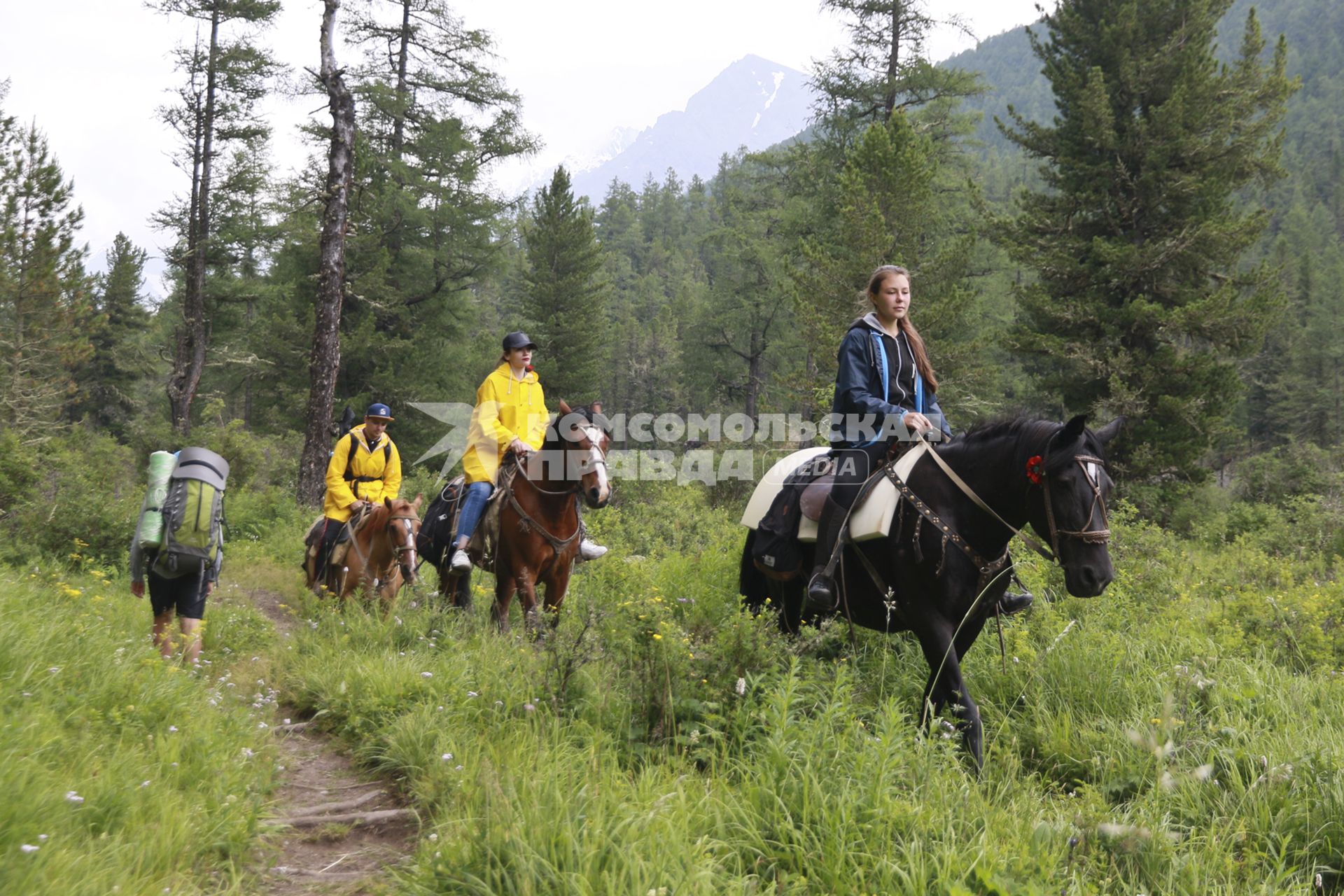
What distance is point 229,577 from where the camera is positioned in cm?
1111

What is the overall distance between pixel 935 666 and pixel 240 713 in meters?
4.05

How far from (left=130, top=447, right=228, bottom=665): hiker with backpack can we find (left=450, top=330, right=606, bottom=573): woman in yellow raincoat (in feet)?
6.69

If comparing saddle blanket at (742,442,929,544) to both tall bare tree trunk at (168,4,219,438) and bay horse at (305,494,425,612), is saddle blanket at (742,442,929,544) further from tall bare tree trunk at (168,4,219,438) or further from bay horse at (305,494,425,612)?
tall bare tree trunk at (168,4,219,438)

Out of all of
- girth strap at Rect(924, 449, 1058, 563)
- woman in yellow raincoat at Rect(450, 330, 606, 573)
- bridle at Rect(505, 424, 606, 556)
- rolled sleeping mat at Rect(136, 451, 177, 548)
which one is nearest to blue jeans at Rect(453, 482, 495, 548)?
woman in yellow raincoat at Rect(450, 330, 606, 573)

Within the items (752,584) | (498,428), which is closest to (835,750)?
(752,584)

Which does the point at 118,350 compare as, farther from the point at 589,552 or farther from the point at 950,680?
the point at 950,680

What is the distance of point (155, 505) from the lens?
5277mm

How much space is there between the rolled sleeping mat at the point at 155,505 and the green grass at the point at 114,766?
2.04 feet

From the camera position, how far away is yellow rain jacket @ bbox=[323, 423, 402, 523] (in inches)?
322

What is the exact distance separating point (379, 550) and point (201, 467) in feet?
8.98

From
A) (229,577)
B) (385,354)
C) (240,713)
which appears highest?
(385,354)

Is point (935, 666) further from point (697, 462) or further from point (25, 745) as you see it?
point (697, 462)

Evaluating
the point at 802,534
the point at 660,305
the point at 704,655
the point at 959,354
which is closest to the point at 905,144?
the point at 959,354

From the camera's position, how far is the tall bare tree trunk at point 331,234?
41.3 ft
